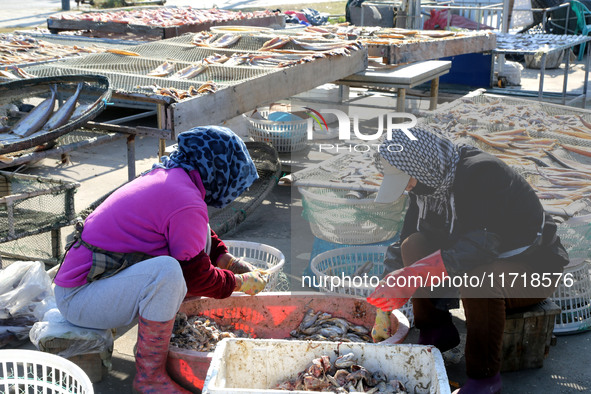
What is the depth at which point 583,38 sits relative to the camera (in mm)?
9891

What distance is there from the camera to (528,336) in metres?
3.01

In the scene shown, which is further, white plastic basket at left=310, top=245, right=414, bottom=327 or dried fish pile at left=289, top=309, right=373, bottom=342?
white plastic basket at left=310, top=245, right=414, bottom=327

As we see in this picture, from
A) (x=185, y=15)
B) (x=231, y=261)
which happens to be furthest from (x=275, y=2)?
(x=231, y=261)

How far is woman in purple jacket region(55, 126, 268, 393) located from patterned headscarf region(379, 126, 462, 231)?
25.3 inches

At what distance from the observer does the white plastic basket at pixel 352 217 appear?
12.7 ft

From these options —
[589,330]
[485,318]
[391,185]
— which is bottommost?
[589,330]

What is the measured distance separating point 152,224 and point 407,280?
112 centimetres

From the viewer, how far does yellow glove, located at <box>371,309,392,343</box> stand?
114 inches

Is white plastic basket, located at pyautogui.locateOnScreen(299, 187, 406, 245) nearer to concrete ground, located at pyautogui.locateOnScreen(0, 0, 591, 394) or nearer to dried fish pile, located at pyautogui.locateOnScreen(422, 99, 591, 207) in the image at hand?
concrete ground, located at pyautogui.locateOnScreen(0, 0, 591, 394)

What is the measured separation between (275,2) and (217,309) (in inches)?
928

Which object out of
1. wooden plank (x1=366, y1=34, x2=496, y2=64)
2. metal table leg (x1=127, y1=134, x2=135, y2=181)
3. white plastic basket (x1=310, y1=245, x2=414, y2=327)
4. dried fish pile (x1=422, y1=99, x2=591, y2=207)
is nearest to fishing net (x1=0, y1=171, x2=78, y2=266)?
metal table leg (x1=127, y1=134, x2=135, y2=181)

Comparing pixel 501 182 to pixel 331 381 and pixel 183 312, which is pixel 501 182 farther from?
pixel 183 312

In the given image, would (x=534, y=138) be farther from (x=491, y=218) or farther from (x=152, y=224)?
(x=152, y=224)

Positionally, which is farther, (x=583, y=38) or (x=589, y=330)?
(x=583, y=38)
